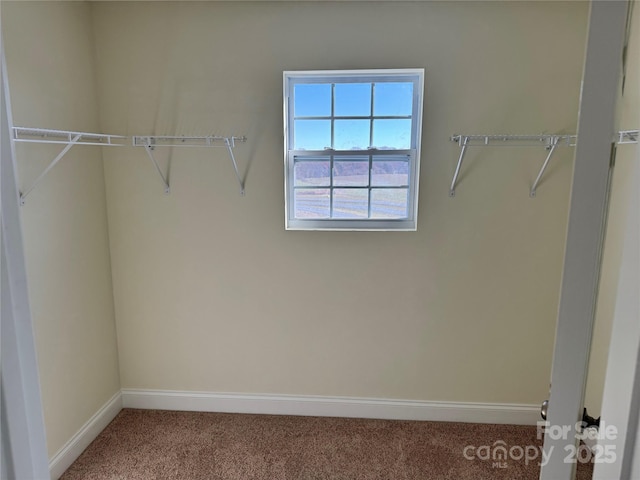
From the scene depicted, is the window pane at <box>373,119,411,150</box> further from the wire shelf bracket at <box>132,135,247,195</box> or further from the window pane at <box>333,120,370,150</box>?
the wire shelf bracket at <box>132,135,247,195</box>

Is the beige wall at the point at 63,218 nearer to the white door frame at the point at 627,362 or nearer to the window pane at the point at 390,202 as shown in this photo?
the window pane at the point at 390,202

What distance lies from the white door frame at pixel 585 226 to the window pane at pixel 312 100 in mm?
1803

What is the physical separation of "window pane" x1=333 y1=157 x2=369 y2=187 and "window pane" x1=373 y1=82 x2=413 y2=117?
299 millimetres

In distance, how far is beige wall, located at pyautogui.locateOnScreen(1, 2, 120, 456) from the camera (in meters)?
1.81

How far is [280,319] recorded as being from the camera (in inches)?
97.2

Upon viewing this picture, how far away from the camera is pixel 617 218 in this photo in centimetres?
66

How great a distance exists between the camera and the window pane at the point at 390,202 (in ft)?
7.78

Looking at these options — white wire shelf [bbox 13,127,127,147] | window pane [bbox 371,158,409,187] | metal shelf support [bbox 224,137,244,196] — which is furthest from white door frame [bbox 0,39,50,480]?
window pane [bbox 371,158,409,187]

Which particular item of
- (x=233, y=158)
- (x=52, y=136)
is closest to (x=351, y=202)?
(x=233, y=158)

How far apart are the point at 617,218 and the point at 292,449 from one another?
6.91 feet

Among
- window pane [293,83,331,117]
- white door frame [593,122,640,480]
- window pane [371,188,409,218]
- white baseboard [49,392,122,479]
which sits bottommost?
white baseboard [49,392,122,479]

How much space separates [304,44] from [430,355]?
1979mm

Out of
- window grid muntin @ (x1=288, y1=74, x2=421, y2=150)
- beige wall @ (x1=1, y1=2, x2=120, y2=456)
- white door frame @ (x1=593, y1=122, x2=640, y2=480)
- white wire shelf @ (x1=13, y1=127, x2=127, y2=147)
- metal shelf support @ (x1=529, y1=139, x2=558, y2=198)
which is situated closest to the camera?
white door frame @ (x1=593, y1=122, x2=640, y2=480)

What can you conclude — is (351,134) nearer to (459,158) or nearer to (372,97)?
(372,97)
